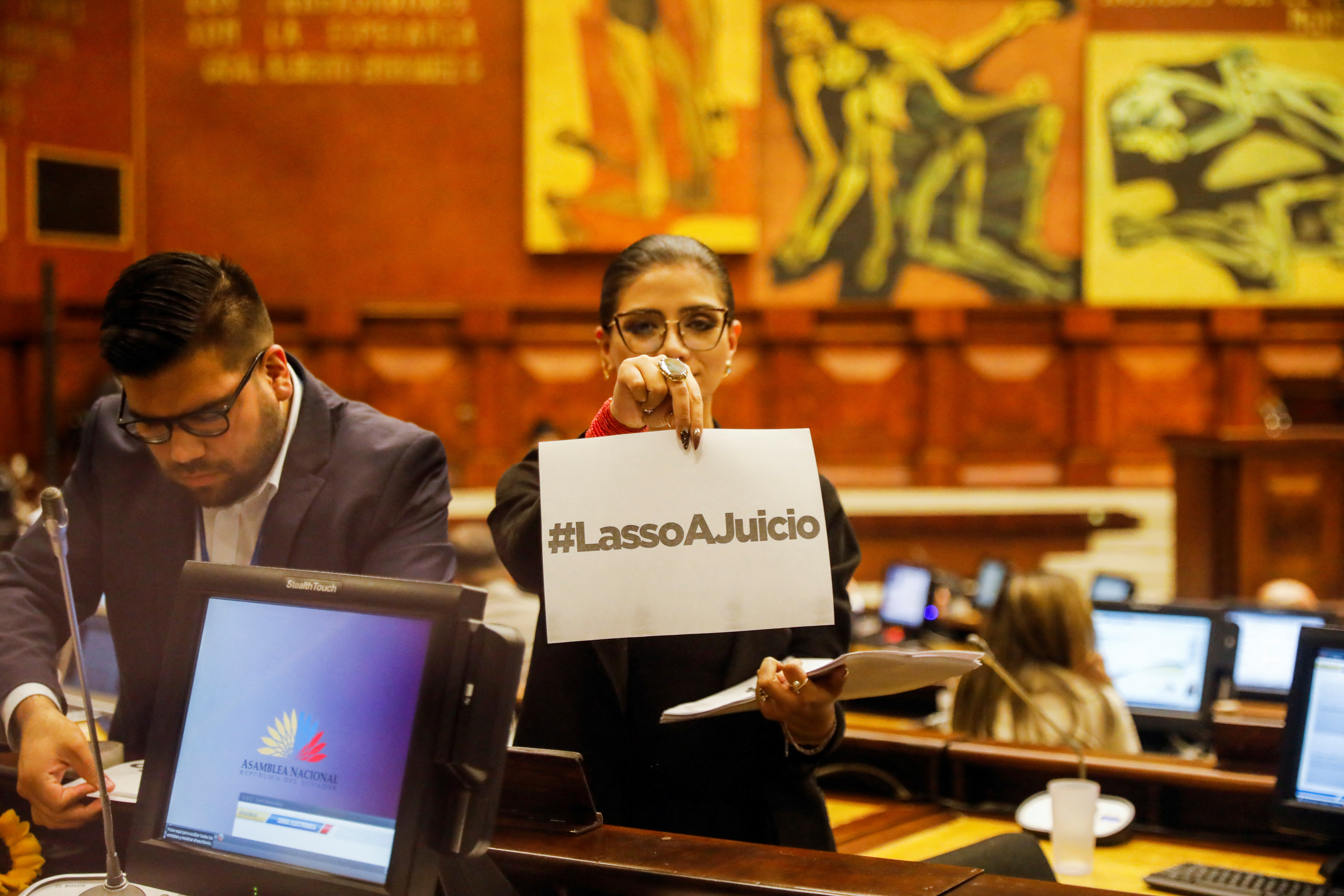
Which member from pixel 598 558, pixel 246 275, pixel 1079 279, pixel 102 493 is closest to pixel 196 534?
pixel 102 493

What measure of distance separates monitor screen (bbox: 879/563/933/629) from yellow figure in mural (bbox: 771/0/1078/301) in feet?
11.6

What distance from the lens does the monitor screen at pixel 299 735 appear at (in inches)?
43.8

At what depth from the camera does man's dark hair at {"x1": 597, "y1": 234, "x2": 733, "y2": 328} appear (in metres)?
1.64

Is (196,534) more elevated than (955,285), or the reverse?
(955,285)

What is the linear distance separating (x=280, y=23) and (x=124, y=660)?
8204mm

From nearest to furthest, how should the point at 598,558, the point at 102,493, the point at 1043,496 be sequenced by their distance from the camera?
the point at 598,558 → the point at 102,493 → the point at 1043,496

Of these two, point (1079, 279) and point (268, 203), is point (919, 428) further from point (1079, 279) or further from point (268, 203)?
point (268, 203)

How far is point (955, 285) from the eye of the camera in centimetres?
899

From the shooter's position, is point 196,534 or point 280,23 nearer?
point 196,534

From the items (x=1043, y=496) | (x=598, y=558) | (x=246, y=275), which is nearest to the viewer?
(x=598, y=558)

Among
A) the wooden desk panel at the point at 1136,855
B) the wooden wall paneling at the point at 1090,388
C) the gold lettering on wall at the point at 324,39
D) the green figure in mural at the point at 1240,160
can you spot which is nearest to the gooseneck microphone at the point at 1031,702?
the wooden desk panel at the point at 1136,855

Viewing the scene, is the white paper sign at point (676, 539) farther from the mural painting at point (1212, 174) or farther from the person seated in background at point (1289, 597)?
the mural painting at point (1212, 174)

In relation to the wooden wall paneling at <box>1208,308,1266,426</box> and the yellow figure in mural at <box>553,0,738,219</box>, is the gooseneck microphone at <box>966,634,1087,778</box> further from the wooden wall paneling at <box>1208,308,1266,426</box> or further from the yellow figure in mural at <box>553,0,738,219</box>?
the wooden wall paneling at <box>1208,308,1266,426</box>

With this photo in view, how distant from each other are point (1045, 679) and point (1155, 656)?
2.03 ft
